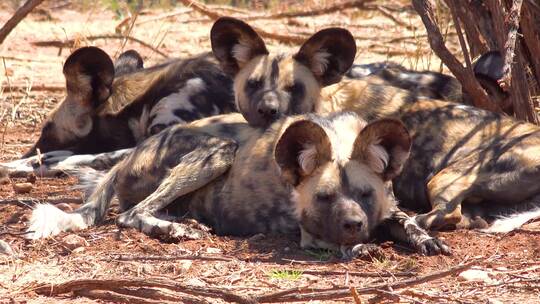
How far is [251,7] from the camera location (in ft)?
42.1

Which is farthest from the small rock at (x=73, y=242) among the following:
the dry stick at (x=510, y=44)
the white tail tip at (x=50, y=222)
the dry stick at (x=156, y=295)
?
the dry stick at (x=510, y=44)

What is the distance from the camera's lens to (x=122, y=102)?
7.13m

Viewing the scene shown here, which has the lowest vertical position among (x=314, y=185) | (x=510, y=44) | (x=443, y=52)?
(x=314, y=185)

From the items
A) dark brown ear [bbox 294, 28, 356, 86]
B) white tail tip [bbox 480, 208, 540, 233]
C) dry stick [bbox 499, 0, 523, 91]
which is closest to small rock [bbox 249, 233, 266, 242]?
white tail tip [bbox 480, 208, 540, 233]

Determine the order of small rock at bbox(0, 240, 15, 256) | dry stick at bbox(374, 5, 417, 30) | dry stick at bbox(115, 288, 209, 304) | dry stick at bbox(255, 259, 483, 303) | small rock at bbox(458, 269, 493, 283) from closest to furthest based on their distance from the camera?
dry stick at bbox(255, 259, 483, 303), dry stick at bbox(115, 288, 209, 304), small rock at bbox(458, 269, 493, 283), small rock at bbox(0, 240, 15, 256), dry stick at bbox(374, 5, 417, 30)

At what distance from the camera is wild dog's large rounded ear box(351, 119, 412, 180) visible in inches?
181

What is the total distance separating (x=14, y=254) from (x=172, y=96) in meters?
2.51

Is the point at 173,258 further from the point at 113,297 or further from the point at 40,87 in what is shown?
the point at 40,87

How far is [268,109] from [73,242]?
1.35 m

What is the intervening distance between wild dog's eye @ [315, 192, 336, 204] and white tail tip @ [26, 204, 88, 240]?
1245 millimetres

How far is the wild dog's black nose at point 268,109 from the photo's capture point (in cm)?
565

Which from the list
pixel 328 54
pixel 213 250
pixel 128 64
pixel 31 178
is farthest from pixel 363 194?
pixel 128 64

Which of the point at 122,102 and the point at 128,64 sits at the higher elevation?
the point at 128,64

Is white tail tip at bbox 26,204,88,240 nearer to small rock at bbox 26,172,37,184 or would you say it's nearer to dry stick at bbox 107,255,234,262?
dry stick at bbox 107,255,234,262
